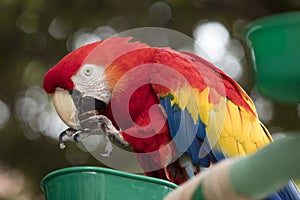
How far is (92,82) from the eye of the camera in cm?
170

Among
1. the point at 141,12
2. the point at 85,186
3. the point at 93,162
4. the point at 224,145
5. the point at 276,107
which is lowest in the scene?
the point at 93,162

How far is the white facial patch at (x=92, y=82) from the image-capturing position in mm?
1697

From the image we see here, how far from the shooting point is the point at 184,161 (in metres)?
1.69

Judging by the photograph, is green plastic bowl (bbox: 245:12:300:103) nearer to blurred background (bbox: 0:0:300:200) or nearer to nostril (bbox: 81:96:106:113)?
nostril (bbox: 81:96:106:113)

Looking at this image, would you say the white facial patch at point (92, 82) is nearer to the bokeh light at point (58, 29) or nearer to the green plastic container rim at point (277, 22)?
the green plastic container rim at point (277, 22)

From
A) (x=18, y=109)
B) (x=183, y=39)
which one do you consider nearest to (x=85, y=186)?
(x=183, y=39)

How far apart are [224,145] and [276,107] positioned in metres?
1.92

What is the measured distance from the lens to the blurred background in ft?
11.2

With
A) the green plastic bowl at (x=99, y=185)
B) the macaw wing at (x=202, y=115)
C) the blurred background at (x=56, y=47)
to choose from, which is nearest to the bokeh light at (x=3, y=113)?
the blurred background at (x=56, y=47)

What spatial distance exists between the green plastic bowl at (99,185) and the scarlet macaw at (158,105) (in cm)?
57

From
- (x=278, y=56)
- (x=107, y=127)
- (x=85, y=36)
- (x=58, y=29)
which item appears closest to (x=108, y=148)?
(x=107, y=127)

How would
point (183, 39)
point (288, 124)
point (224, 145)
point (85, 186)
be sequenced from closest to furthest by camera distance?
point (85, 186)
point (224, 145)
point (183, 39)
point (288, 124)

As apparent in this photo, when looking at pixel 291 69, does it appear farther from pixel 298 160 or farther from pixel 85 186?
pixel 85 186

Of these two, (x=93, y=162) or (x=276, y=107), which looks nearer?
(x=93, y=162)
